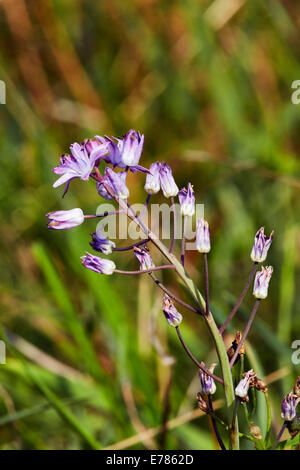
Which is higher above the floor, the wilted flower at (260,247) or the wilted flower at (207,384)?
the wilted flower at (260,247)

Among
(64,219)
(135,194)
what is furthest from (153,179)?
(135,194)

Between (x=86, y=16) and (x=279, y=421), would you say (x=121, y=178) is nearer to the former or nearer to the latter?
(x=279, y=421)

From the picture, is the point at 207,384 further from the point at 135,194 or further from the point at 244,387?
the point at 135,194

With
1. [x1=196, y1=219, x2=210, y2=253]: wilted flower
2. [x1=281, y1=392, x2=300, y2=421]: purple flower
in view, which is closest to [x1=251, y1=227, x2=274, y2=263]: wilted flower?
[x1=196, y1=219, x2=210, y2=253]: wilted flower

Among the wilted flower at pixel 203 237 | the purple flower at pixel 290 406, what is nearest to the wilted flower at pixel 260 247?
the wilted flower at pixel 203 237

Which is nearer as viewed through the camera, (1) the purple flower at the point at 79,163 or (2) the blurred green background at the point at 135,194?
(1) the purple flower at the point at 79,163

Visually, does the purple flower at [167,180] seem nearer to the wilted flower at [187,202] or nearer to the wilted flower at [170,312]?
the wilted flower at [187,202]
